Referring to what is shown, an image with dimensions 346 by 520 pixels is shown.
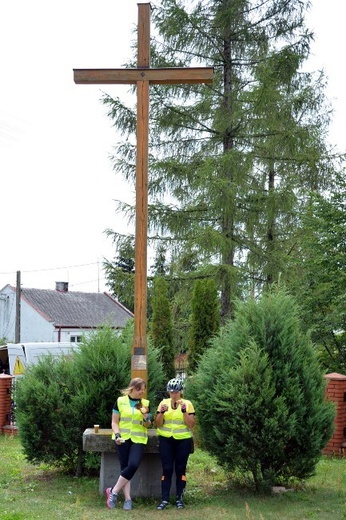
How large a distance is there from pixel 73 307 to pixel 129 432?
39.2 metres

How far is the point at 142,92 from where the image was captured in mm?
9406

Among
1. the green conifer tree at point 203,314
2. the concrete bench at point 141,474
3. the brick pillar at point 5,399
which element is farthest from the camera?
the green conifer tree at point 203,314

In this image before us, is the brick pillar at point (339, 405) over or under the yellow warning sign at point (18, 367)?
under

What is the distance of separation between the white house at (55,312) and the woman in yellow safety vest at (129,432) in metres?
34.3

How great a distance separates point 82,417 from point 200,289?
8.08m

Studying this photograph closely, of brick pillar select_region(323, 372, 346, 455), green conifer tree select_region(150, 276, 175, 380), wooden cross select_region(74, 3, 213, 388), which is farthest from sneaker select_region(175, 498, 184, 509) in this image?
green conifer tree select_region(150, 276, 175, 380)

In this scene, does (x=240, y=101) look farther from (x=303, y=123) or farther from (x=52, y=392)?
(x=52, y=392)

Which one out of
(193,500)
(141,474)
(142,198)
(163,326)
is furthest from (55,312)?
(193,500)

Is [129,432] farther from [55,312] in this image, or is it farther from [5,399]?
[55,312]

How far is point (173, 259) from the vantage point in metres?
20.9

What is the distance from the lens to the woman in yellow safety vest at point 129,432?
827 cm

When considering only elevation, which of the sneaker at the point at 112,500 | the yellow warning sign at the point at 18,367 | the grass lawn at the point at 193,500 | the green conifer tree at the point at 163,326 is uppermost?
the green conifer tree at the point at 163,326

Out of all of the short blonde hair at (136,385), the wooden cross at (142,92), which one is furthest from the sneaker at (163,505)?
the wooden cross at (142,92)

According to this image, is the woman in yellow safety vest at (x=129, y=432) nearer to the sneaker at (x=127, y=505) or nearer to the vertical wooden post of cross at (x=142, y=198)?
the sneaker at (x=127, y=505)
